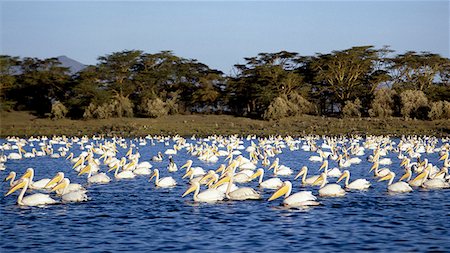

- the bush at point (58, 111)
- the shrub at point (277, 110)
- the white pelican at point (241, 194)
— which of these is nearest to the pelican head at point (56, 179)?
the white pelican at point (241, 194)

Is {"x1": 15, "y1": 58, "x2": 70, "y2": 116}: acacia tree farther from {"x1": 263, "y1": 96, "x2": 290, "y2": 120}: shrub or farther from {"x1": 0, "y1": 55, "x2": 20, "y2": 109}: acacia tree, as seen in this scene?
{"x1": 263, "y1": 96, "x2": 290, "y2": 120}: shrub

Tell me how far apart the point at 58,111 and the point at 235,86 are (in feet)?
52.0

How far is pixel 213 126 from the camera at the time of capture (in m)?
54.4

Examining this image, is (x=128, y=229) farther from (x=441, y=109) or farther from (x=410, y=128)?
(x=441, y=109)

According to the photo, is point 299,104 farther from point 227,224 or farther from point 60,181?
point 227,224

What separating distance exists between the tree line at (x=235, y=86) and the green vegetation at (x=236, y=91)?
9cm

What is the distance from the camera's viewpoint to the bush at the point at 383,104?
56406mm

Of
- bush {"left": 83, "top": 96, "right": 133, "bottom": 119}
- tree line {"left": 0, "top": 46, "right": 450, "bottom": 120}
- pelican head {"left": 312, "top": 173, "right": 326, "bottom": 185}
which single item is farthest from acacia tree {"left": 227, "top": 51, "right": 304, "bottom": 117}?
pelican head {"left": 312, "top": 173, "right": 326, "bottom": 185}

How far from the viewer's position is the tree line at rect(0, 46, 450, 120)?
192 ft

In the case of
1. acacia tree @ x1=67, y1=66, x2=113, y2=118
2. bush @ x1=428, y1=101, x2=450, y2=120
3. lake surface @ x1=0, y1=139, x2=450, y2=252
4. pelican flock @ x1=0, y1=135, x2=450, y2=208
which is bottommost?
lake surface @ x1=0, y1=139, x2=450, y2=252

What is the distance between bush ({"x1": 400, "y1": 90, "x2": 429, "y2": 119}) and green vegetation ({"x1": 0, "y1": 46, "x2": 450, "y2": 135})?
8 centimetres

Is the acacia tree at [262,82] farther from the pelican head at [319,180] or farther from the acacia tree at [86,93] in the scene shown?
the pelican head at [319,180]

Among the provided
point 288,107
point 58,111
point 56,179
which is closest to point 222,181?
point 56,179

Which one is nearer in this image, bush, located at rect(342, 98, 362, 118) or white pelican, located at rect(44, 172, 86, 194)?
white pelican, located at rect(44, 172, 86, 194)
